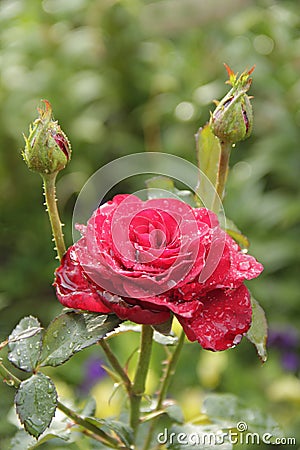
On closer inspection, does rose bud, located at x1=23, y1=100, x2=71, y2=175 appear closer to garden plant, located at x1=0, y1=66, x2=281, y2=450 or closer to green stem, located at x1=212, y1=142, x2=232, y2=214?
garden plant, located at x1=0, y1=66, x2=281, y2=450

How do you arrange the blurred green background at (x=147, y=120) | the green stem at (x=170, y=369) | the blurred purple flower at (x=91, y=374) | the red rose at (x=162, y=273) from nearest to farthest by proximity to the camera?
the red rose at (x=162, y=273) < the green stem at (x=170, y=369) < the blurred purple flower at (x=91, y=374) < the blurred green background at (x=147, y=120)

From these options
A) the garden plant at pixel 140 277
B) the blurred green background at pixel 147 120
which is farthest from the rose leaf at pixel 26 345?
the blurred green background at pixel 147 120

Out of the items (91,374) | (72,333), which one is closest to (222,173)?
(72,333)

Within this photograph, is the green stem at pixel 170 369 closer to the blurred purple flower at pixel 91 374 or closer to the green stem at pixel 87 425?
the green stem at pixel 87 425

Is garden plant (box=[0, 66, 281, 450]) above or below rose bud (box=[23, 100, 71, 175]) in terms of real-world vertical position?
below

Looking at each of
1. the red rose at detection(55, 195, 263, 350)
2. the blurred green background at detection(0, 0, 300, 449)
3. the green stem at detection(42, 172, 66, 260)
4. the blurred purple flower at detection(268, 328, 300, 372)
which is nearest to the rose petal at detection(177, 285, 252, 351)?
the red rose at detection(55, 195, 263, 350)

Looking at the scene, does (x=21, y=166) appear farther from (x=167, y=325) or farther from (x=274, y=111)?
(x=167, y=325)
